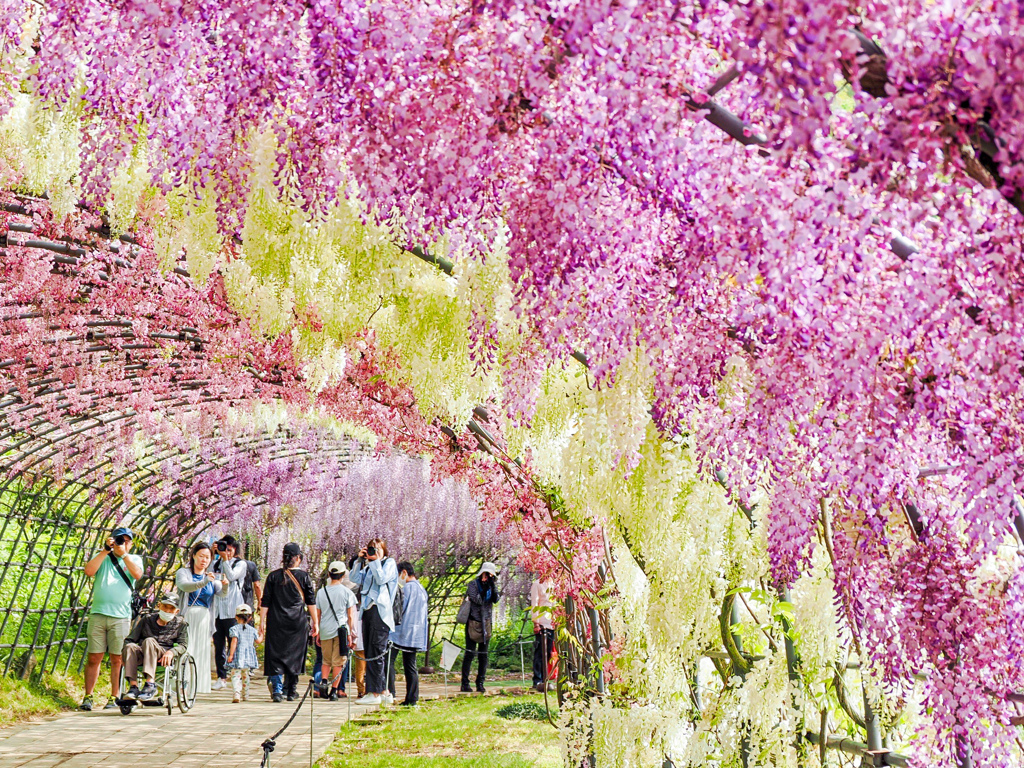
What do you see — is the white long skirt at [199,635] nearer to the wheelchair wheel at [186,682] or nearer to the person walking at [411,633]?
the wheelchair wheel at [186,682]

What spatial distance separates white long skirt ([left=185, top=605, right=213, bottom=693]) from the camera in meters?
10.0

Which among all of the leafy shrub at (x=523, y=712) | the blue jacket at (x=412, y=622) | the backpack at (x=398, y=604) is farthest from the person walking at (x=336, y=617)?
the leafy shrub at (x=523, y=712)

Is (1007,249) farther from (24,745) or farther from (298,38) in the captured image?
(24,745)

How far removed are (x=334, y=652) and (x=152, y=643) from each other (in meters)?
1.67

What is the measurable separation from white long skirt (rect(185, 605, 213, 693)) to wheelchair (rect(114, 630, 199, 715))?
116mm

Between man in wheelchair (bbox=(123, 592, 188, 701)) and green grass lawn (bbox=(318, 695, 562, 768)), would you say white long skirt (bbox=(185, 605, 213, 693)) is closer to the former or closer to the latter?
man in wheelchair (bbox=(123, 592, 188, 701))

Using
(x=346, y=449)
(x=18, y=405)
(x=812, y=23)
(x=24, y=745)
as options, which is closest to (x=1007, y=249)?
(x=812, y=23)

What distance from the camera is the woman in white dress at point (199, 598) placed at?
9672 millimetres

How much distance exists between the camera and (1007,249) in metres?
1.49

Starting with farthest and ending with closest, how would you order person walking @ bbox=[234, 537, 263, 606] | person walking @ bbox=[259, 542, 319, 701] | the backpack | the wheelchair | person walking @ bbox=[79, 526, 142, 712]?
person walking @ bbox=[234, 537, 263, 606] < the backpack < person walking @ bbox=[259, 542, 319, 701] < the wheelchair < person walking @ bbox=[79, 526, 142, 712]

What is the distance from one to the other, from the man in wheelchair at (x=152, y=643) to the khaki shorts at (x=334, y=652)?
1.27 m

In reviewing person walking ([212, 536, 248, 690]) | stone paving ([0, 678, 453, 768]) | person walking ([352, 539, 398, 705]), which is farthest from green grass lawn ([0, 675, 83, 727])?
person walking ([352, 539, 398, 705])

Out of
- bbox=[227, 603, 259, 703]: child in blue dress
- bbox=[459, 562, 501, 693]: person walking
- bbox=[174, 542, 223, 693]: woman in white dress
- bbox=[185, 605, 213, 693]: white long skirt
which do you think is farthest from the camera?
bbox=[459, 562, 501, 693]: person walking

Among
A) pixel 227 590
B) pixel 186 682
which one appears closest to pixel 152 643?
pixel 186 682
